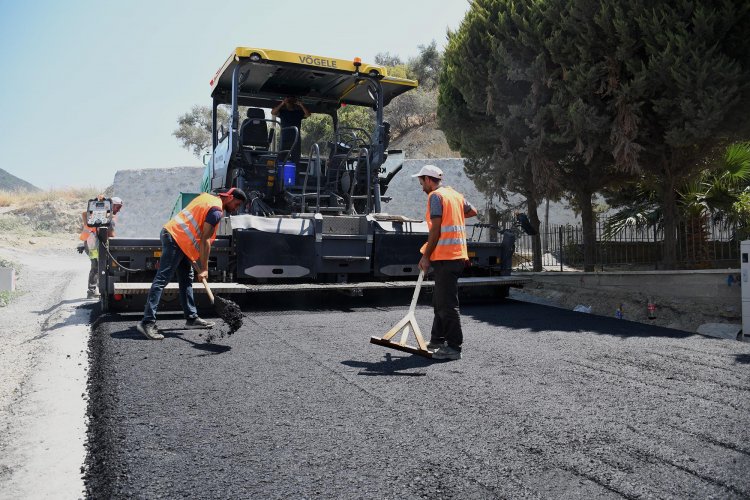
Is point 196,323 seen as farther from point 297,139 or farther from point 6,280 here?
point 6,280

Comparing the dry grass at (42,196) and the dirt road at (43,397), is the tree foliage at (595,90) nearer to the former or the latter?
the dirt road at (43,397)

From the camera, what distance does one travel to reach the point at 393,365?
4.91m

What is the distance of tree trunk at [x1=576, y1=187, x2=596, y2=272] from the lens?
11711mm

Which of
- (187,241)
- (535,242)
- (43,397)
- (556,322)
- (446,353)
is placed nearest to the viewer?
(43,397)

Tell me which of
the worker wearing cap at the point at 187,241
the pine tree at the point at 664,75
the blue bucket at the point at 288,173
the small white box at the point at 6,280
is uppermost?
the pine tree at the point at 664,75

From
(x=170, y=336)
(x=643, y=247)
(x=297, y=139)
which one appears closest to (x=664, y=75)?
(x=643, y=247)

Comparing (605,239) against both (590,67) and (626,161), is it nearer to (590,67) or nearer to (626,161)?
(626,161)

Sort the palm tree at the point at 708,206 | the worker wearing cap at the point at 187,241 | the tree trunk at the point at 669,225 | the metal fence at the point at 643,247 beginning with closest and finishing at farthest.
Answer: the worker wearing cap at the point at 187,241
the tree trunk at the point at 669,225
the metal fence at the point at 643,247
the palm tree at the point at 708,206

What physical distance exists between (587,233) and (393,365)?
26.5 feet

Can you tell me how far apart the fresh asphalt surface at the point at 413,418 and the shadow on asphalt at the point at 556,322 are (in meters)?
0.61

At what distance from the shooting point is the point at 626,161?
9.80m

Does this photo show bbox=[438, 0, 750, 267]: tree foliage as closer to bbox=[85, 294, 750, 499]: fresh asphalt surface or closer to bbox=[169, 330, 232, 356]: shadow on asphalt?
Result: bbox=[85, 294, 750, 499]: fresh asphalt surface

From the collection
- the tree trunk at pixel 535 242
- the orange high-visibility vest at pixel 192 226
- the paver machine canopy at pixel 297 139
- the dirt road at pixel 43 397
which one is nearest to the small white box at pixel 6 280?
the dirt road at pixel 43 397

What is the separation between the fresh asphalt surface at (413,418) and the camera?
2.71 meters
